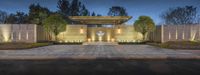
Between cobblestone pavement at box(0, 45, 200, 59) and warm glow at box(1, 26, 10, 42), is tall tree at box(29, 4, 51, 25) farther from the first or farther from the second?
cobblestone pavement at box(0, 45, 200, 59)

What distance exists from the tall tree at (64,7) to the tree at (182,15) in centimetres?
2263

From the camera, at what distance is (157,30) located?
36844mm

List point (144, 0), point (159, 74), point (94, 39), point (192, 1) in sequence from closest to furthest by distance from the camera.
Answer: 1. point (159, 74)
2. point (94, 39)
3. point (144, 0)
4. point (192, 1)

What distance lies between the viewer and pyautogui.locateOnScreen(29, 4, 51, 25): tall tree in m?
49.4

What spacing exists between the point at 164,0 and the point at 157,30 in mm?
19662

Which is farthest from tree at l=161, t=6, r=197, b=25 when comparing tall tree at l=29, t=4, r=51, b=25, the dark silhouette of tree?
tall tree at l=29, t=4, r=51, b=25

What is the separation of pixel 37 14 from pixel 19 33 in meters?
16.3

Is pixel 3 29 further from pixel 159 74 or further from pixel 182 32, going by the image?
pixel 159 74

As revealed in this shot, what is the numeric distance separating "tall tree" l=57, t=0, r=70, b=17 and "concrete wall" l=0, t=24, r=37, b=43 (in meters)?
28.2

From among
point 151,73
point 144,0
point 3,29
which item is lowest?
point 151,73

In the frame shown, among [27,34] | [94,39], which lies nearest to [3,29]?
[27,34]

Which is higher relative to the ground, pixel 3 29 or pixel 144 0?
pixel 144 0

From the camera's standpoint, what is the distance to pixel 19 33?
115ft

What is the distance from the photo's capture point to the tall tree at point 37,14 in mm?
49375
